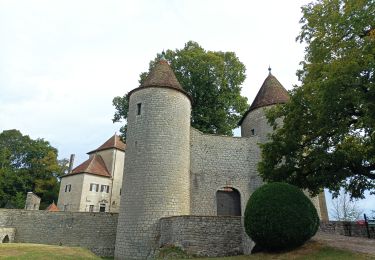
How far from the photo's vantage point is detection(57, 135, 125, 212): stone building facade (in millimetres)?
35156

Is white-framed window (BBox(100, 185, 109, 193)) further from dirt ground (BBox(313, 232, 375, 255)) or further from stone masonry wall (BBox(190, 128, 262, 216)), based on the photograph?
dirt ground (BBox(313, 232, 375, 255))

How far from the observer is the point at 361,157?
13.1m

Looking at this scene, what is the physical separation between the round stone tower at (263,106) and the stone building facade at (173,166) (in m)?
0.07

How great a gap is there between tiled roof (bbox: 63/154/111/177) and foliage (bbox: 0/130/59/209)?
33.1 ft

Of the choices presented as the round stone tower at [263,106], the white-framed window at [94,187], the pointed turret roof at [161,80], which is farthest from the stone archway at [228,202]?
the white-framed window at [94,187]

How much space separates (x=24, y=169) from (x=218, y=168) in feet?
118

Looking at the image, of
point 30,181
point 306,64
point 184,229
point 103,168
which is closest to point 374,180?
point 306,64

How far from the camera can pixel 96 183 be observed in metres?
36.4

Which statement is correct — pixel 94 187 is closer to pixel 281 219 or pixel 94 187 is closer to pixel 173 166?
pixel 173 166

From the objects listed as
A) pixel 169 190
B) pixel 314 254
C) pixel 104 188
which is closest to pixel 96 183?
pixel 104 188

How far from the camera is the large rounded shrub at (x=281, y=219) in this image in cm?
1080

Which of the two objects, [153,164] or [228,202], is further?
[228,202]

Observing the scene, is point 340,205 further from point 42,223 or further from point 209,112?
point 42,223

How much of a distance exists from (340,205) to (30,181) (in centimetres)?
4376
